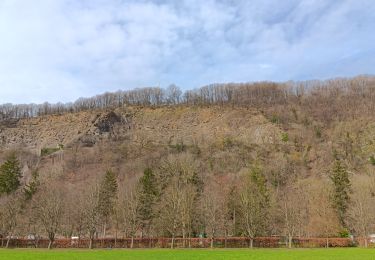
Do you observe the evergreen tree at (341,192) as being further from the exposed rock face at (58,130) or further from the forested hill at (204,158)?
the exposed rock face at (58,130)

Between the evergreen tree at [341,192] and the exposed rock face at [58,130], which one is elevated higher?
the exposed rock face at [58,130]

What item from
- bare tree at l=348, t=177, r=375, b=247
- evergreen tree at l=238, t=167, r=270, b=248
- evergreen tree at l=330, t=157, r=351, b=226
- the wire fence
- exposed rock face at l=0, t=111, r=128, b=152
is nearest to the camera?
the wire fence

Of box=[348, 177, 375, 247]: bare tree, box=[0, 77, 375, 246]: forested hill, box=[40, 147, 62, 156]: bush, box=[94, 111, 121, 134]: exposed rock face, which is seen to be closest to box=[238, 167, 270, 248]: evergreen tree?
box=[0, 77, 375, 246]: forested hill

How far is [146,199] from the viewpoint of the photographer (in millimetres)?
74375

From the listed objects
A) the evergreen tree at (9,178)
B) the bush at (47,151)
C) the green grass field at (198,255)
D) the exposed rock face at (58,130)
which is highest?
the exposed rock face at (58,130)

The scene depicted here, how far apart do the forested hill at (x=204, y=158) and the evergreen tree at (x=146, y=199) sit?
21 cm

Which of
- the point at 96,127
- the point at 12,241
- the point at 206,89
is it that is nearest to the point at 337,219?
the point at 12,241

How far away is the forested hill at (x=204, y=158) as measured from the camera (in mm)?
71812

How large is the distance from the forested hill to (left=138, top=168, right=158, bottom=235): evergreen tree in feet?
0.69

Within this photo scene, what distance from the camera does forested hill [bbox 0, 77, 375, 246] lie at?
71.8m

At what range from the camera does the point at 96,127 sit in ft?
472

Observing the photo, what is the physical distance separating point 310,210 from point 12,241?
170ft

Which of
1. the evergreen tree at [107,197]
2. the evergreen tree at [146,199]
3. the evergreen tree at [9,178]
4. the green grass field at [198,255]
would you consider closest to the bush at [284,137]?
the evergreen tree at [146,199]

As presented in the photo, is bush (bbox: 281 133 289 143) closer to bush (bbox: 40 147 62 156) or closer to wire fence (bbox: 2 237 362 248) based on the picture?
wire fence (bbox: 2 237 362 248)
